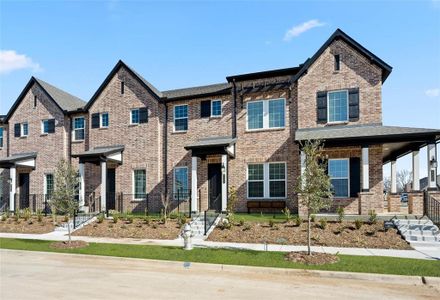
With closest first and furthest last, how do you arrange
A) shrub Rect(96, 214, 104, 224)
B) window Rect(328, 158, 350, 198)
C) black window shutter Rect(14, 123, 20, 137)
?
window Rect(328, 158, 350, 198)
shrub Rect(96, 214, 104, 224)
black window shutter Rect(14, 123, 20, 137)

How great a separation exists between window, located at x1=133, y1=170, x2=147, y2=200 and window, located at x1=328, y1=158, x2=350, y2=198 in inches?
454

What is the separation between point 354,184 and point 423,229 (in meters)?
4.38

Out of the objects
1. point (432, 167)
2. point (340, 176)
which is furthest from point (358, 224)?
point (432, 167)

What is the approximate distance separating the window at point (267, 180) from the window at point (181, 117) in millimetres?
5188

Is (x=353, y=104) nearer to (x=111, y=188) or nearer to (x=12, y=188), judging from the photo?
(x=111, y=188)

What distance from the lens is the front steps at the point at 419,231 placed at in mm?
12008

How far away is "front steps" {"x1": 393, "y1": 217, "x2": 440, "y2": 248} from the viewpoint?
12.0m

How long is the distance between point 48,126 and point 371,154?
22.5 metres

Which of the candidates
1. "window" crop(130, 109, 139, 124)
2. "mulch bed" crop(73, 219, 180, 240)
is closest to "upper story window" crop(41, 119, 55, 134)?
"window" crop(130, 109, 139, 124)

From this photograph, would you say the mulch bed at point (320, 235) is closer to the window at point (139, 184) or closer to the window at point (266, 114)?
the window at point (266, 114)

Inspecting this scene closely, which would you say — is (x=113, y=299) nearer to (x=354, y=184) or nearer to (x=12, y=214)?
(x=354, y=184)

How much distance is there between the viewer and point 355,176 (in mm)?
16906

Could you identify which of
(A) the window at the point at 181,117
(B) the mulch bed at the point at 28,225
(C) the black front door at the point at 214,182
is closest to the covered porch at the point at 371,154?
(C) the black front door at the point at 214,182

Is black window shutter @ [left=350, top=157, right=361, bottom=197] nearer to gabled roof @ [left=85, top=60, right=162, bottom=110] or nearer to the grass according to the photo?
the grass
